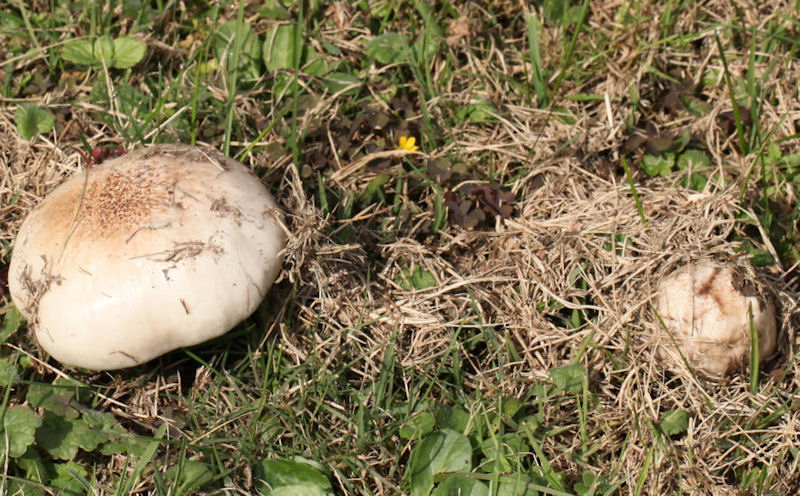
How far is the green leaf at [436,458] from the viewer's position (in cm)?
256

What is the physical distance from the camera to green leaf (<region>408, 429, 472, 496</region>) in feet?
8.39

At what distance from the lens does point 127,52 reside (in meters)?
3.76

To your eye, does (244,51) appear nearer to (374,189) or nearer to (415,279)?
(374,189)

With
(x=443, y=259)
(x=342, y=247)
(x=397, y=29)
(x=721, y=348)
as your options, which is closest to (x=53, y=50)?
(x=397, y=29)

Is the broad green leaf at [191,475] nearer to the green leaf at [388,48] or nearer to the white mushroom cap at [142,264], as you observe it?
the white mushroom cap at [142,264]

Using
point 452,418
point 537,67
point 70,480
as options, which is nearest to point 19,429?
point 70,480

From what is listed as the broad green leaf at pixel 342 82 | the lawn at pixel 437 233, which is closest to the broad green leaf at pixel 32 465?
the lawn at pixel 437 233

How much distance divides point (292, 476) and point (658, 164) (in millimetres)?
2004

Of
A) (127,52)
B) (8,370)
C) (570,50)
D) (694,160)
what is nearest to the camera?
(8,370)

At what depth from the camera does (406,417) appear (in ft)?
8.95

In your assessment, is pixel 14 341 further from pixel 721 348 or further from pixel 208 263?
pixel 721 348

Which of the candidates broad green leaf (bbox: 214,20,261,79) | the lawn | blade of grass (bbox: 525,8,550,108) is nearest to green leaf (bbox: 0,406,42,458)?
the lawn

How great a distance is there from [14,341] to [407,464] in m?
1.51

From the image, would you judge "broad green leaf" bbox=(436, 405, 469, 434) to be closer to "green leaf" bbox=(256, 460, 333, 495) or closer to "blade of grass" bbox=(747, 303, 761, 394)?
"green leaf" bbox=(256, 460, 333, 495)
